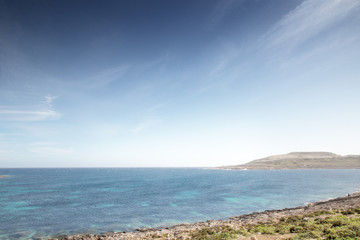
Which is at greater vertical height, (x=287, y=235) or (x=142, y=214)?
(x=287, y=235)

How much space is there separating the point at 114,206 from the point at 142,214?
1288 cm

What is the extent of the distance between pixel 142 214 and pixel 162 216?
5.17 meters

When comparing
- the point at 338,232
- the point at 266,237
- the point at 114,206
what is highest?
the point at 338,232

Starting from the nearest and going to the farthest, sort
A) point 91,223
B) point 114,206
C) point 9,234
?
point 9,234 < point 91,223 < point 114,206

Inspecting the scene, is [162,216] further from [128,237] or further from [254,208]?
[254,208]

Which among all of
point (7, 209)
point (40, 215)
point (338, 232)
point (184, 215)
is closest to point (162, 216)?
point (184, 215)

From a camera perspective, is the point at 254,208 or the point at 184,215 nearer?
the point at 184,215

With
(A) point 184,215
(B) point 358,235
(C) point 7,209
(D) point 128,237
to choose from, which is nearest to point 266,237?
(B) point 358,235

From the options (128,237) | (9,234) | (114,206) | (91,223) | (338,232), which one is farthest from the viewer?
(114,206)

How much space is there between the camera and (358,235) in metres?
15.6

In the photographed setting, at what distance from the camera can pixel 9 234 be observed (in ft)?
103

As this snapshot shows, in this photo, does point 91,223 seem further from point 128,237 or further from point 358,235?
point 358,235

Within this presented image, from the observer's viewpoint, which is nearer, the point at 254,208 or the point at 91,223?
the point at 91,223

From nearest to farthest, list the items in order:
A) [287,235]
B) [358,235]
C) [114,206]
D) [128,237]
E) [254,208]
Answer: [358,235] < [287,235] < [128,237] < [254,208] < [114,206]
